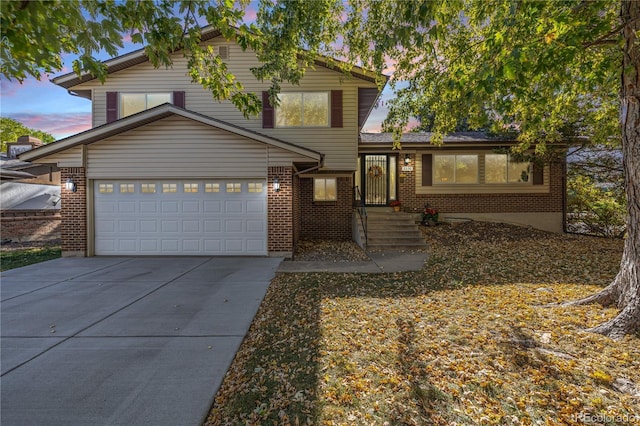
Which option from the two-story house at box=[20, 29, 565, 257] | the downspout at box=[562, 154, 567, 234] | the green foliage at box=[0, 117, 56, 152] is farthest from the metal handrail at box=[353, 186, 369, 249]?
the green foliage at box=[0, 117, 56, 152]

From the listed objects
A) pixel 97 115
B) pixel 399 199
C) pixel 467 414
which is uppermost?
pixel 97 115

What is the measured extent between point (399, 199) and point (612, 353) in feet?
32.8

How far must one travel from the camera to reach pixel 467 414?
2463 millimetres

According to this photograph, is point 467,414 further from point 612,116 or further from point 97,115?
point 97,115

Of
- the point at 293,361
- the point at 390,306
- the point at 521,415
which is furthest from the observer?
the point at 390,306

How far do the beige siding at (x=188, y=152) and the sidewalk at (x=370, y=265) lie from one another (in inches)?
119

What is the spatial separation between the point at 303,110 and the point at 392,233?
5.27m

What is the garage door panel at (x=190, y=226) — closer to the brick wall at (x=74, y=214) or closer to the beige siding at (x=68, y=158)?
the brick wall at (x=74, y=214)

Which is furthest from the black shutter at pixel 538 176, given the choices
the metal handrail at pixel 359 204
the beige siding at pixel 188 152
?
the beige siding at pixel 188 152

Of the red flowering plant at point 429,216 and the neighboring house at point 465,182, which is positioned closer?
the red flowering plant at point 429,216

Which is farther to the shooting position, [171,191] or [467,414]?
[171,191]

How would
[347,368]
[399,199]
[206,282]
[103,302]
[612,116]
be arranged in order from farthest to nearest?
[399,199], [612,116], [206,282], [103,302], [347,368]

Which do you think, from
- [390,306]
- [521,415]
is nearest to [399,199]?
[390,306]

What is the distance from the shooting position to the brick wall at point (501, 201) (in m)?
12.9
